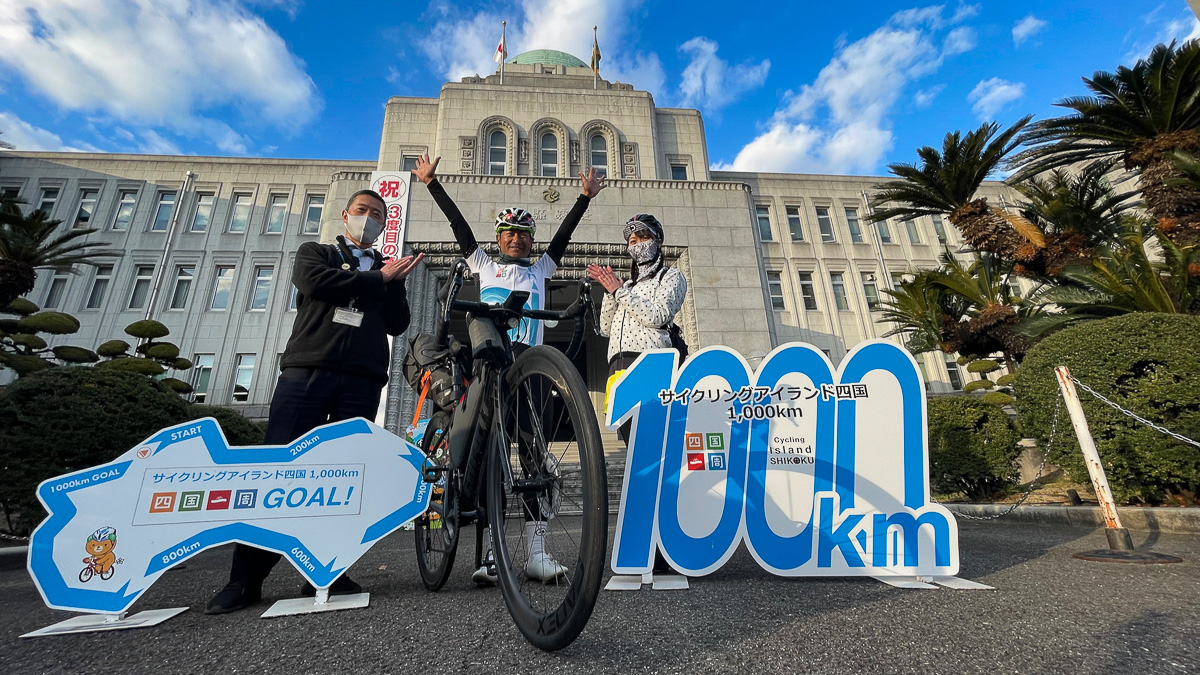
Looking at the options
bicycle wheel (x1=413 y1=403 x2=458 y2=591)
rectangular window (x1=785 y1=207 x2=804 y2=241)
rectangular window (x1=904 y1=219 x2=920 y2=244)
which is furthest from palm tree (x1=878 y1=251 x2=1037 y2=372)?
rectangular window (x1=904 y1=219 x2=920 y2=244)

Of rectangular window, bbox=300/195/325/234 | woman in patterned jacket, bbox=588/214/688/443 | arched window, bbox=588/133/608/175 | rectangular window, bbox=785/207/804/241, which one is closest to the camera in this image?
woman in patterned jacket, bbox=588/214/688/443

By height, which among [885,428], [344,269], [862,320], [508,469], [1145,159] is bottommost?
[508,469]

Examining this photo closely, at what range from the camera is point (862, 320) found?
22688 millimetres

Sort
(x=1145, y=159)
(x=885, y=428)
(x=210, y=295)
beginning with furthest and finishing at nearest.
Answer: (x=210, y=295), (x=1145, y=159), (x=885, y=428)

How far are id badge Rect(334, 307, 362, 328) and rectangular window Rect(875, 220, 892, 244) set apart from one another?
27.1 meters

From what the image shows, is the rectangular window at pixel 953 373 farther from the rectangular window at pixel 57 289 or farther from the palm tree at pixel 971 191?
the rectangular window at pixel 57 289

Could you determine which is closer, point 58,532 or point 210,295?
point 58,532

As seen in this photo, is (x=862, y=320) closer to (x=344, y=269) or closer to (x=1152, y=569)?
(x=1152, y=569)

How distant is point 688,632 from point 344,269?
89.5 inches

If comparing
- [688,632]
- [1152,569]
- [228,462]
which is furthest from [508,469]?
[1152,569]

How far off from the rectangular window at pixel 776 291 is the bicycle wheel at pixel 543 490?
22331mm

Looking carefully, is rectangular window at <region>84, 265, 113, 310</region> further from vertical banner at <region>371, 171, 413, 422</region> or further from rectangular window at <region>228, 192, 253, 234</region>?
vertical banner at <region>371, 171, 413, 422</region>

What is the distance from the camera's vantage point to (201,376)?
19.2 meters

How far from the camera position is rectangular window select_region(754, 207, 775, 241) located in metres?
24.1
